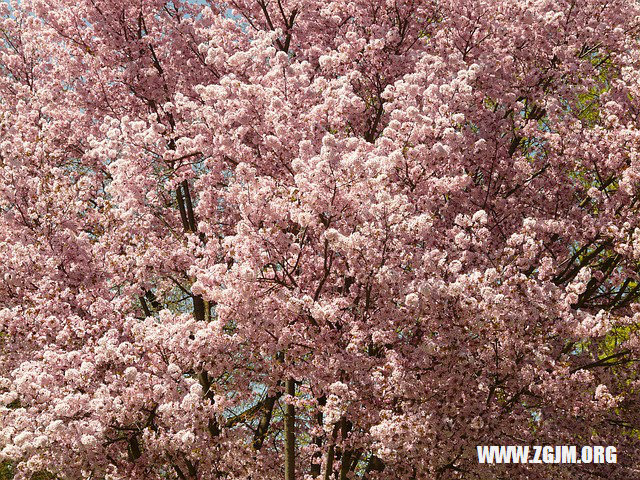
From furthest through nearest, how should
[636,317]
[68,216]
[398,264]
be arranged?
[68,216] → [398,264] → [636,317]

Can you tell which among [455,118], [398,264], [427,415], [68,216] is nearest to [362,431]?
[427,415]

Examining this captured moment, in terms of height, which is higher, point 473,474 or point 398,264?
point 398,264

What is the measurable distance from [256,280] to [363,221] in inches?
71.7

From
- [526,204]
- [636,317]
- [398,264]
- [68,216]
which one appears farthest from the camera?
[526,204]

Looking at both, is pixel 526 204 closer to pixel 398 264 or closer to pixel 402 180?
pixel 402 180

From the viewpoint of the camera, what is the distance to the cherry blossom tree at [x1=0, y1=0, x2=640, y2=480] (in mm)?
9453

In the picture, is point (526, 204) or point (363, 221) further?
point (526, 204)

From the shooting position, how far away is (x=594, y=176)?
12.7 metres

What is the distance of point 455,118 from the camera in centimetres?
1066

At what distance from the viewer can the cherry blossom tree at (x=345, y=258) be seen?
9453mm

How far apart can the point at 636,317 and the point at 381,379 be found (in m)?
3.80

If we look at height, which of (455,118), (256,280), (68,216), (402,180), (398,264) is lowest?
(256,280)

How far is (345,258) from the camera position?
1030cm

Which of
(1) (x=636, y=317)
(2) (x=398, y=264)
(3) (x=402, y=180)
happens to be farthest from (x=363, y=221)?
(1) (x=636, y=317)
